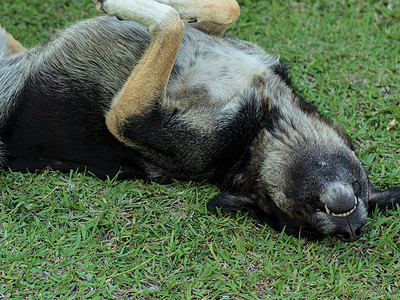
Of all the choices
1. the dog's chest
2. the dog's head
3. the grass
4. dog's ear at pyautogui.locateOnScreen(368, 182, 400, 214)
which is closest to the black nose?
the dog's head

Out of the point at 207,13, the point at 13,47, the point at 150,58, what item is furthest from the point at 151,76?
the point at 13,47

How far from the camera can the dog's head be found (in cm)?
335

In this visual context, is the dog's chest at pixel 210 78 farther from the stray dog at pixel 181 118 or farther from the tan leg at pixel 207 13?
the tan leg at pixel 207 13

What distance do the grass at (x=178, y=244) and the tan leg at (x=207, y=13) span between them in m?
1.17

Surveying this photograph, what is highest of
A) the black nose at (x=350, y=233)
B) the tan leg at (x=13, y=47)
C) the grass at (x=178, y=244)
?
the tan leg at (x=13, y=47)

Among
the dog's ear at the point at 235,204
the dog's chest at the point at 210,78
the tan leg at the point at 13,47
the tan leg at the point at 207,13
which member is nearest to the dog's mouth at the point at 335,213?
the dog's ear at the point at 235,204

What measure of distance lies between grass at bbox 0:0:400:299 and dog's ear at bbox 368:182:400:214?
0.08m

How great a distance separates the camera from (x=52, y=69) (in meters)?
4.05

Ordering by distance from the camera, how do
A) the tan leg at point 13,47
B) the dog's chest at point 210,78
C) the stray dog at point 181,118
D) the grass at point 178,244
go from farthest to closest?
the tan leg at point 13,47 < the dog's chest at point 210,78 < the stray dog at point 181,118 < the grass at point 178,244

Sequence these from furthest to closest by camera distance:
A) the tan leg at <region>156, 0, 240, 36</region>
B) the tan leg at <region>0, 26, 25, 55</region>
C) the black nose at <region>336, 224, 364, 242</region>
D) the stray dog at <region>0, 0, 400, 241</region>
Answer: the tan leg at <region>0, 26, 25, 55</region> < the tan leg at <region>156, 0, 240, 36</region> < the stray dog at <region>0, 0, 400, 241</region> < the black nose at <region>336, 224, 364, 242</region>

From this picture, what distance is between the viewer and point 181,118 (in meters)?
3.71

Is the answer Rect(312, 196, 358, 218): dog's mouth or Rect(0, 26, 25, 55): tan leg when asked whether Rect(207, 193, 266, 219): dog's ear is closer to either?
Rect(312, 196, 358, 218): dog's mouth

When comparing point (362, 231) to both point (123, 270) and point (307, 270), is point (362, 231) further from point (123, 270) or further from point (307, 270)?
point (123, 270)

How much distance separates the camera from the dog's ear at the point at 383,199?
3691mm
